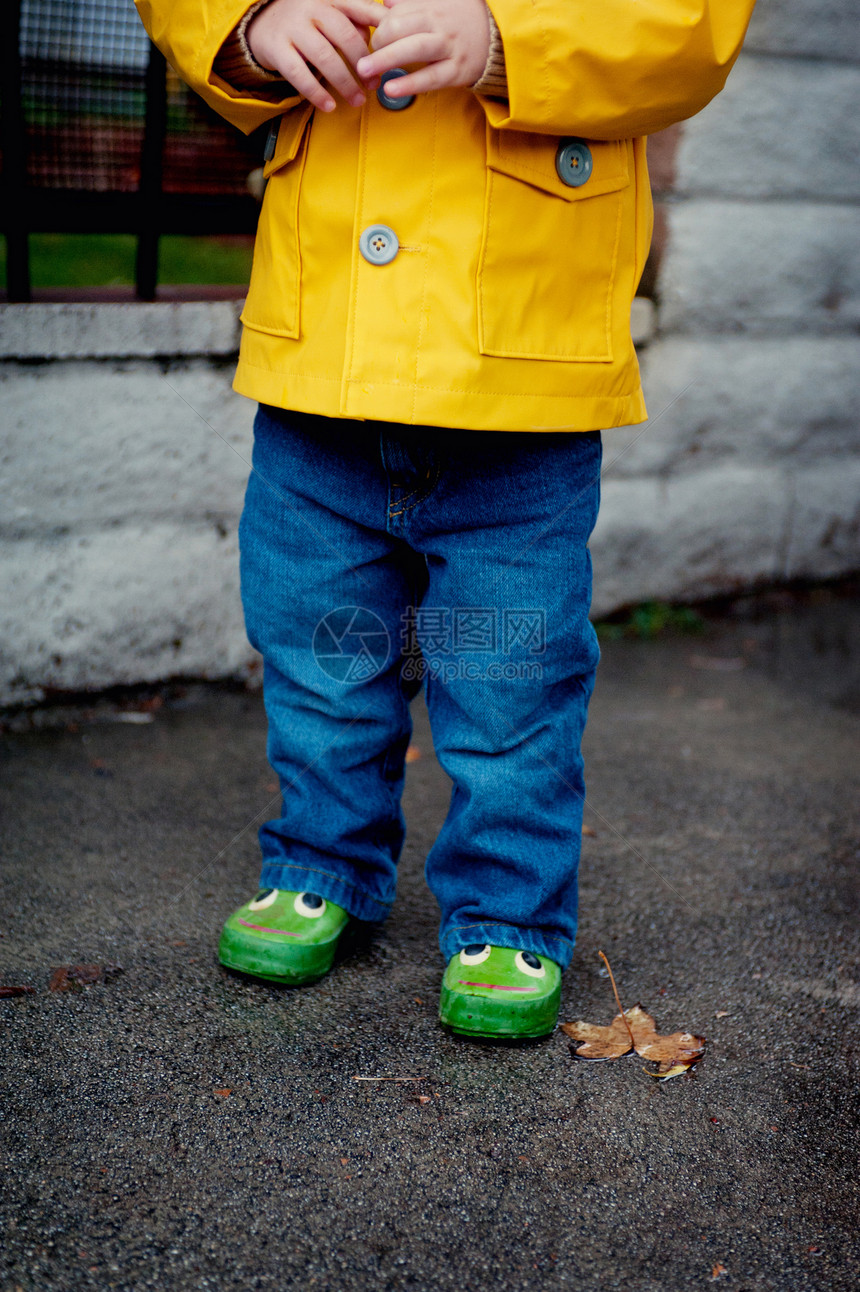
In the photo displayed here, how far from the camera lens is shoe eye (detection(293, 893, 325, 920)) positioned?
4.82 ft

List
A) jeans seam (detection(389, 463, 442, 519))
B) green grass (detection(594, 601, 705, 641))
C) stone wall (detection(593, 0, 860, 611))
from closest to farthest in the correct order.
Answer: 1. jeans seam (detection(389, 463, 442, 519))
2. stone wall (detection(593, 0, 860, 611))
3. green grass (detection(594, 601, 705, 641))

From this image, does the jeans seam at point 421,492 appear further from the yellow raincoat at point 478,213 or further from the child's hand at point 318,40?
the child's hand at point 318,40

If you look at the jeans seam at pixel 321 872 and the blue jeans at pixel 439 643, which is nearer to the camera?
the blue jeans at pixel 439 643

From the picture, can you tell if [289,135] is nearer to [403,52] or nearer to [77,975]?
[403,52]

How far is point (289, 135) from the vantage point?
1.27m

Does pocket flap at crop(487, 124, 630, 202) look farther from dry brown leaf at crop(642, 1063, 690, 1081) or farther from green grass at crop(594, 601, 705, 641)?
green grass at crop(594, 601, 705, 641)

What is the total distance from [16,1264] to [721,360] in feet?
7.91

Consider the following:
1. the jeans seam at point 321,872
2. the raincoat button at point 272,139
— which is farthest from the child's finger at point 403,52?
the jeans seam at point 321,872

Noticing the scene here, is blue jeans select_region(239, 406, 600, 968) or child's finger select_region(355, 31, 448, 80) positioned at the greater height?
child's finger select_region(355, 31, 448, 80)

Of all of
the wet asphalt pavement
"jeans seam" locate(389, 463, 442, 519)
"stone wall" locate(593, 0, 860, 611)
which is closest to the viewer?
the wet asphalt pavement

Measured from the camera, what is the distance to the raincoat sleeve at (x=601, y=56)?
1.08 m

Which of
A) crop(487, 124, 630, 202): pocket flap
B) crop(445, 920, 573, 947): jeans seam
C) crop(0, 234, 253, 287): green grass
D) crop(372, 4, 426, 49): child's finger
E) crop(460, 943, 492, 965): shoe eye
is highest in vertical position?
crop(372, 4, 426, 49): child's finger

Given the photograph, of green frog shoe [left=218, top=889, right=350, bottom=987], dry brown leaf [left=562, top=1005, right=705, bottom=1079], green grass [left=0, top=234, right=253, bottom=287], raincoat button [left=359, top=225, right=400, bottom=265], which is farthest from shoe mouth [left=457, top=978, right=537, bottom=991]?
green grass [left=0, top=234, right=253, bottom=287]

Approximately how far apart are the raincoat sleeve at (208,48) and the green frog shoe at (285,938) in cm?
100
